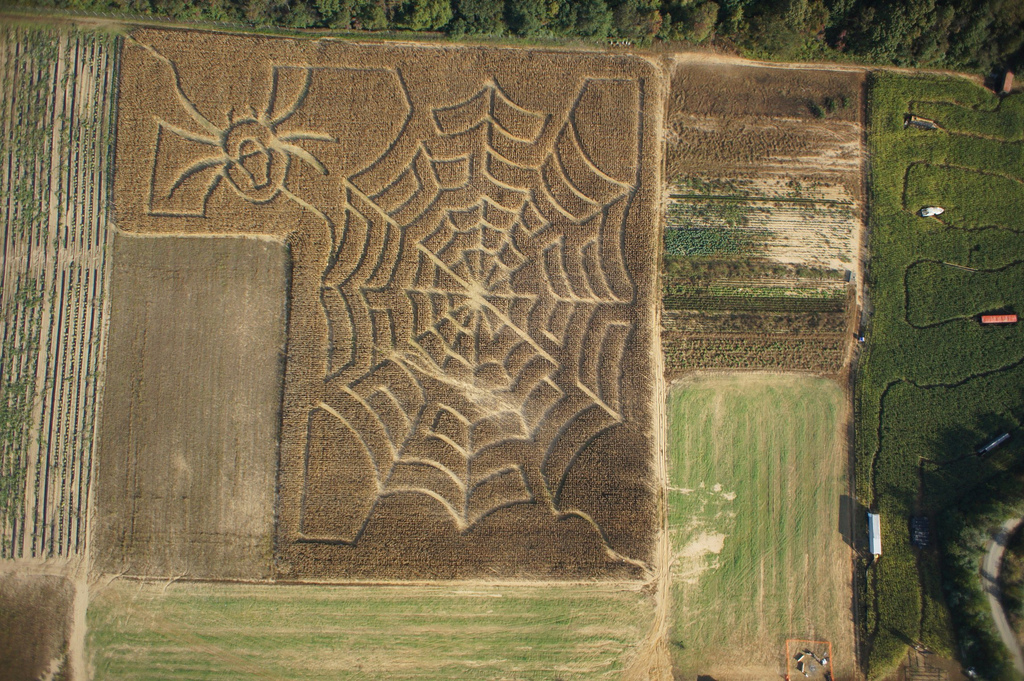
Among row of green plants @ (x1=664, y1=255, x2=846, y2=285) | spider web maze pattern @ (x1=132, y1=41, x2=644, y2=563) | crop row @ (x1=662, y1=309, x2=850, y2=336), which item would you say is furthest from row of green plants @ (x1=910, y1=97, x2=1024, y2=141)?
spider web maze pattern @ (x1=132, y1=41, x2=644, y2=563)

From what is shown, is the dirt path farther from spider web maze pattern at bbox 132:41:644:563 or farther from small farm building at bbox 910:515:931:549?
small farm building at bbox 910:515:931:549

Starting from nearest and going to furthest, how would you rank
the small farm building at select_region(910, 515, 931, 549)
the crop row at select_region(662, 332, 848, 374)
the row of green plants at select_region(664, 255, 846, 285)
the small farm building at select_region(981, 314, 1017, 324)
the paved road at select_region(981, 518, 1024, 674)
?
1. the paved road at select_region(981, 518, 1024, 674)
2. the small farm building at select_region(910, 515, 931, 549)
3. the small farm building at select_region(981, 314, 1017, 324)
4. the crop row at select_region(662, 332, 848, 374)
5. the row of green plants at select_region(664, 255, 846, 285)

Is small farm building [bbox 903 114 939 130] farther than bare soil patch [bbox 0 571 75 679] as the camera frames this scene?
Yes

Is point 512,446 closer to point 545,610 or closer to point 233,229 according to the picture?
point 545,610

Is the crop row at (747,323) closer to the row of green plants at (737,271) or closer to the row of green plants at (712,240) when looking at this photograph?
the row of green plants at (737,271)

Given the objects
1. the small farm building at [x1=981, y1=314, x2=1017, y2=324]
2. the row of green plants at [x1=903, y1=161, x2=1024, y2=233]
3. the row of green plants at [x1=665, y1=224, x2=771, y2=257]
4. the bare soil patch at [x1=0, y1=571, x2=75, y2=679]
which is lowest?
the bare soil patch at [x1=0, y1=571, x2=75, y2=679]

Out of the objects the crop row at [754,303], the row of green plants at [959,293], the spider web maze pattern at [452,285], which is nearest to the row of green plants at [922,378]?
the row of green plants at [959,293]
